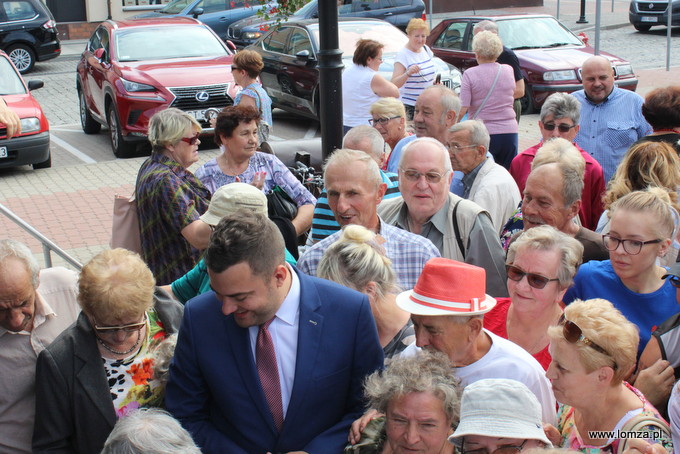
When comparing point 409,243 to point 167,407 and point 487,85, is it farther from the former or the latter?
point 487,85

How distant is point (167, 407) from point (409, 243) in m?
1.73

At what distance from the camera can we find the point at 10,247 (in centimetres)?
393

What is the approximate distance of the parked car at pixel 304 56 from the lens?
47.0ft

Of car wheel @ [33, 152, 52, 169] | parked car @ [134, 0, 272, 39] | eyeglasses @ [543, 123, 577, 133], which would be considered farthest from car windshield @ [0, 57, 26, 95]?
parked car @ [134, 0, 272, 39]

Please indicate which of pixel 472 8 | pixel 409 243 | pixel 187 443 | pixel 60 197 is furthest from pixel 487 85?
pixel 472 8

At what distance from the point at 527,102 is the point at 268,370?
12.6m

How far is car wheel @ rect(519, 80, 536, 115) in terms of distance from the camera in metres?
14.9

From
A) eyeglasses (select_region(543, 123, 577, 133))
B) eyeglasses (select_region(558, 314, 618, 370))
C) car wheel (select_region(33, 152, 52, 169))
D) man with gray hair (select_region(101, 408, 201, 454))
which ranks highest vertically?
eyeglasses (select_region(543, 123, 577, 133))

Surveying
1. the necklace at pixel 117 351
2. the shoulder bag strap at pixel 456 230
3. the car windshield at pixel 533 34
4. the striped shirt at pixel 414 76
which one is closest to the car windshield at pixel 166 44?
the striped shirt at pixel 414 76

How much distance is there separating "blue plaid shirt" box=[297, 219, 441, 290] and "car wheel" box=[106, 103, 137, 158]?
9157 millimetres

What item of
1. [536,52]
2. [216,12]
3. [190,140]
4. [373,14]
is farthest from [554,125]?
[216,12]

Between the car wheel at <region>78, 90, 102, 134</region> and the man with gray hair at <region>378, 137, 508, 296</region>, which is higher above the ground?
the man with gray hair at <region>378, 137, 508, 296</region>

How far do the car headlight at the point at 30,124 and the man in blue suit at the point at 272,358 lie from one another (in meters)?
9.46

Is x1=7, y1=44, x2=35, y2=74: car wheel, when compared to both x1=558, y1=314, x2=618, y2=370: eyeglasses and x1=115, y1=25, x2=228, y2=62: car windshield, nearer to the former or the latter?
x1=115, y1=25, x2=228, y2=62: car windshield
